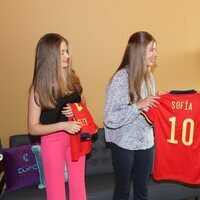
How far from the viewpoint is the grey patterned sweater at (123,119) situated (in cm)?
199

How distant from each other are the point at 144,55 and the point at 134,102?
0.31 m

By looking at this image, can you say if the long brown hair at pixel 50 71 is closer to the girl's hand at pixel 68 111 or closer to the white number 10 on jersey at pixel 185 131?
the girl's hand at pixel 68 111

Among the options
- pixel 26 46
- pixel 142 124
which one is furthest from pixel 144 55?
pixel 26 46

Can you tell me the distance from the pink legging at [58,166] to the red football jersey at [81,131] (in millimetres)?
51

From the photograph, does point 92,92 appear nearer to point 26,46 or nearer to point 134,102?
point 26,46

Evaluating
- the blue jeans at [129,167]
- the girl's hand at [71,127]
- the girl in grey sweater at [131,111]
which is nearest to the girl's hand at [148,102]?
the girl in grey sweater at [131,111]

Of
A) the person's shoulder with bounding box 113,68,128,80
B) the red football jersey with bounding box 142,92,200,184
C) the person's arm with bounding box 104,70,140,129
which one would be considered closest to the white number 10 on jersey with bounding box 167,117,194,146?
the red football jersey with bounding box 142,92,200,184

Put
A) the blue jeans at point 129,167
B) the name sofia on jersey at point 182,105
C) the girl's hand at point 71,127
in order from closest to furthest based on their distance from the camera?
the girl's hand at point 71,127 < the name sofia on jersey at point 182,105 < the blue jeans at point 129,167

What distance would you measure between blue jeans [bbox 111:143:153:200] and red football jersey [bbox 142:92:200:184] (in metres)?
0.08

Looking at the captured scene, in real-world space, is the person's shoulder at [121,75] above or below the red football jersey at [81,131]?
above

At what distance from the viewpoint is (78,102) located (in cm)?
199


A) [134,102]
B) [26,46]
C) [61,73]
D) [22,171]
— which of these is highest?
[26,46]

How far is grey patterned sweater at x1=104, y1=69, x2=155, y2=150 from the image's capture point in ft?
6.52

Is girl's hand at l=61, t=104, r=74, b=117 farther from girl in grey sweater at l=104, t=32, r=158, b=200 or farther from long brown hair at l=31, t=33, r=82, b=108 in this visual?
girl in grey sweater at l=104, t=32, r=158, b=200
